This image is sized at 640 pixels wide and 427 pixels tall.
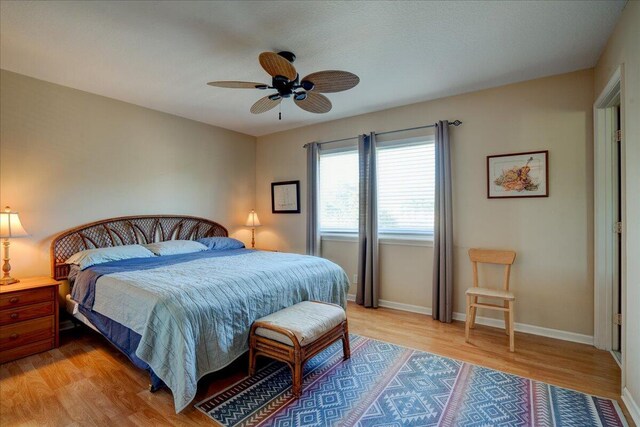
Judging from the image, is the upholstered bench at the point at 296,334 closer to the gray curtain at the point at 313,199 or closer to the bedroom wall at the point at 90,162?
the gray curtain at the point at 313,199

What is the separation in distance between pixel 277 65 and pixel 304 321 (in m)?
1.86

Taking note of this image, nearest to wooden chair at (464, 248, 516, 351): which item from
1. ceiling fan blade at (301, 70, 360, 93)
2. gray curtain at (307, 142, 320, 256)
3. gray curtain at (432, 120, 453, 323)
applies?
gray curtain at (432, 120, 453, 323)

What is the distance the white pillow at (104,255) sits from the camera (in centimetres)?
302

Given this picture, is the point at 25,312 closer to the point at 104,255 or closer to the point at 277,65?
the point at 104,255

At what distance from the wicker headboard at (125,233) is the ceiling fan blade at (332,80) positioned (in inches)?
116

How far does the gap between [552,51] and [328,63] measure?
1929 mm

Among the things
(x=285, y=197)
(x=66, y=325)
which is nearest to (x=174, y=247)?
(x=66, y=325)

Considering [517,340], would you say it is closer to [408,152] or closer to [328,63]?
[408,152]

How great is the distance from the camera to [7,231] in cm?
274

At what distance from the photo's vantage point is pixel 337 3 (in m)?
2.04

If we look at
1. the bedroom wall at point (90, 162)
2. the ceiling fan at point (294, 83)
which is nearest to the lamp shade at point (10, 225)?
the bedroom wall at point (90, 162)

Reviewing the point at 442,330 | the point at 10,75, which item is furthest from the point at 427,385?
the point at 10,75

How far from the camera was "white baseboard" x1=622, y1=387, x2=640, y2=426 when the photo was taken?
1.84 m

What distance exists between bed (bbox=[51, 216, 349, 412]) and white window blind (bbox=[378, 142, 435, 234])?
3.91 feet
